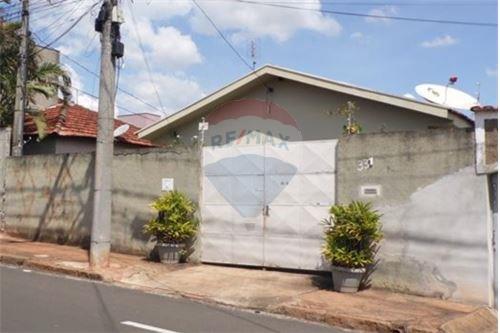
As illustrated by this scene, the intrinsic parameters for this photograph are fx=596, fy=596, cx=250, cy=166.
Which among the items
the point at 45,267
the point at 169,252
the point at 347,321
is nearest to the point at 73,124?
the point at 45,267

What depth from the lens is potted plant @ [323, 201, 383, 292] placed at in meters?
9.26

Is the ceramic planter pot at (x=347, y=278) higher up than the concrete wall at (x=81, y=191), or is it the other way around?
the concrete wall at (x=81, y=191)

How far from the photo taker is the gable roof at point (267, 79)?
12352mm

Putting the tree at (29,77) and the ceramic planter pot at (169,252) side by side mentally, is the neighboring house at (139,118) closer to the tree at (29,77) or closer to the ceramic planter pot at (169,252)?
the tree at (29,77)

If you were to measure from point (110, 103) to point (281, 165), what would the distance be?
353 cm

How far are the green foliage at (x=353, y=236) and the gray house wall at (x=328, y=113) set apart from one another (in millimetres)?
4157

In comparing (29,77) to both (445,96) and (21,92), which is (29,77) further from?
(445,96)

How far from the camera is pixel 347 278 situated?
30.8ft

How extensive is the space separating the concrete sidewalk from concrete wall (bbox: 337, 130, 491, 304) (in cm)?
34

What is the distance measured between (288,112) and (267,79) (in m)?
0.99

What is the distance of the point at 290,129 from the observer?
14766 mm

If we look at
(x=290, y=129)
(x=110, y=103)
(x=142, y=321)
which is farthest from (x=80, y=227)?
(x=142, y=321)

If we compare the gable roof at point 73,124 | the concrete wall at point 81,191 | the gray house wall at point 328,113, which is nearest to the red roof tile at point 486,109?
the gray house wall at point 328,113

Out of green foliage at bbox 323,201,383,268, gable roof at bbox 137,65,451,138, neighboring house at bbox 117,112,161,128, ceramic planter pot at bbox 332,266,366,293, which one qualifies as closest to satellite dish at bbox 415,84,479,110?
gable roof at bbox 137,65,451,138
